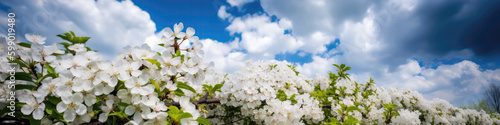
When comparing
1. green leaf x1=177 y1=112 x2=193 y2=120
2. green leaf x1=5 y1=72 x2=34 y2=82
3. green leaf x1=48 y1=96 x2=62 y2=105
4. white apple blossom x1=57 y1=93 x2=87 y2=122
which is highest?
green leaf x1=5 y1=72 x2=34 y2=82

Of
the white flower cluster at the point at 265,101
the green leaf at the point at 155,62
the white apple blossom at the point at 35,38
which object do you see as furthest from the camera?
the white flower cluster at the point at 265,101

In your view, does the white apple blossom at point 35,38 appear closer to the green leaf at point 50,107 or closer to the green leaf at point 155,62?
the green leaf at point 50,107

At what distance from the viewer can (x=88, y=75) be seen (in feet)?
5.12

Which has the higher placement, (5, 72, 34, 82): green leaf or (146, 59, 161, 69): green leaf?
(146, 59, 161, 69): green leaf

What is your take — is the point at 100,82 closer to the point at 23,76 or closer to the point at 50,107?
the point at 50,107

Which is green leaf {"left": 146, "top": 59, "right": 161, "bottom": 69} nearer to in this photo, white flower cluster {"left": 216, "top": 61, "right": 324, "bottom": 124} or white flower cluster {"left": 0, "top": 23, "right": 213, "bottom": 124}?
white flower cluster {"left": 0, "top": 23, "right": 213, "bottom": 124}

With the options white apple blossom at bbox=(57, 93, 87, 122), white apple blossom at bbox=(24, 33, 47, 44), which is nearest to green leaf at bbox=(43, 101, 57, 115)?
white apple blossom at bbox=(57, 93, 87, 122)

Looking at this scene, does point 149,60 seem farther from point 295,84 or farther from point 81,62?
point 295,84

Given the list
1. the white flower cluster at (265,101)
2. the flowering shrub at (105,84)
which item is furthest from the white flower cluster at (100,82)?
the white flower cluster at (265,101)

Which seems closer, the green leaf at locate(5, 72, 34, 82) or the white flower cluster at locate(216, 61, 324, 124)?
the green leaf at locate(5, 72, 34, 82)

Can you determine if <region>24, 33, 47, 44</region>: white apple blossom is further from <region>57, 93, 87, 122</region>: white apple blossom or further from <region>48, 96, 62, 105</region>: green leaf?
<region>57, 93, 87, 122</region>: white apple blossom

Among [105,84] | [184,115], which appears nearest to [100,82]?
[105,84]

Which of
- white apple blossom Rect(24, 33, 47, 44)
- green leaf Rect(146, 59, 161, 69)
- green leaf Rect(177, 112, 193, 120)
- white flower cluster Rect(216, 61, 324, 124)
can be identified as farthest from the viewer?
white flower cluster Rect(216, 61, 324, 124)

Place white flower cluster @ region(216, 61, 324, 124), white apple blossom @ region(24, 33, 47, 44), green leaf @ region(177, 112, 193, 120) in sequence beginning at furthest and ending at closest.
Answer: white flower cluster @ region(216, 61, 324, 124) → white apple blossom @ region(24, 33, 47, 44) → green leaf @ region(177, 112, 193, 120)
